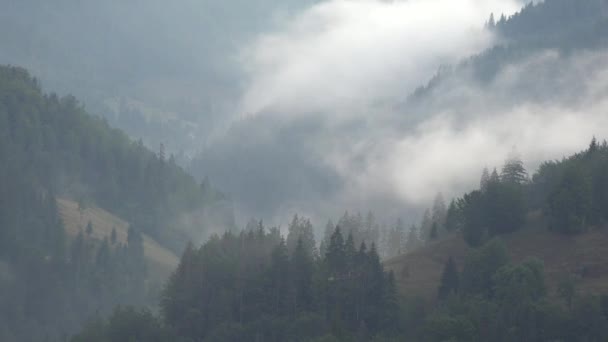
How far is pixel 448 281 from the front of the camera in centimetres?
10019

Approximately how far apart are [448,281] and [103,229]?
106402 millimetres

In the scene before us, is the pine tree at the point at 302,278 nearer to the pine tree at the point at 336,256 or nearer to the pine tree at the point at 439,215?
the pine tree at the point at 336,256

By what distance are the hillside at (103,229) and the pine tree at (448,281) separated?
89220 mm

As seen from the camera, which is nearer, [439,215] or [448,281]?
[448,281]

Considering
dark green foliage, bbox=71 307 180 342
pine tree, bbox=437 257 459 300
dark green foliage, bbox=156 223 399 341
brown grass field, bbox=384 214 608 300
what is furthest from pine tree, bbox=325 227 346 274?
dark green foliage, bbox=71 307 180 342

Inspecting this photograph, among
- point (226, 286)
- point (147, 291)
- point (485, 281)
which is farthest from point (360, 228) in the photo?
point (485, 281)

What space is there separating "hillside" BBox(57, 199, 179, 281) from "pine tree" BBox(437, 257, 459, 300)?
293 feet

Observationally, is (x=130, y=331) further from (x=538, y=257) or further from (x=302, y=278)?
(x=538, y=257)

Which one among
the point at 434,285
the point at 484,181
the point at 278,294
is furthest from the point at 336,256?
the point at 484,181

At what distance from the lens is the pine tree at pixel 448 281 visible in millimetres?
99750

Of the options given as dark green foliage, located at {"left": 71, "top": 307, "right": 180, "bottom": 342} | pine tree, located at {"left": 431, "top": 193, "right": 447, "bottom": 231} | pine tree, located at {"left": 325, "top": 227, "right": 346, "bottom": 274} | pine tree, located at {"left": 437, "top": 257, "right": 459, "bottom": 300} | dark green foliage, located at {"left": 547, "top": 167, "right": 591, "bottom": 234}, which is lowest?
dark green foliage, located at {"left": 71, "top": 307, "right": 180, "bottom": 342}

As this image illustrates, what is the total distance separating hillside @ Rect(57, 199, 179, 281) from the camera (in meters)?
183

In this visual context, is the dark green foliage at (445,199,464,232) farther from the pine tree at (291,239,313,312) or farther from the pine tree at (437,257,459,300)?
the pine tree at (291,239,313,312)

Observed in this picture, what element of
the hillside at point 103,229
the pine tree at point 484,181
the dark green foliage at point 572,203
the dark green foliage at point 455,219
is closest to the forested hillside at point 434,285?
the dark green foliage at point 572,203
